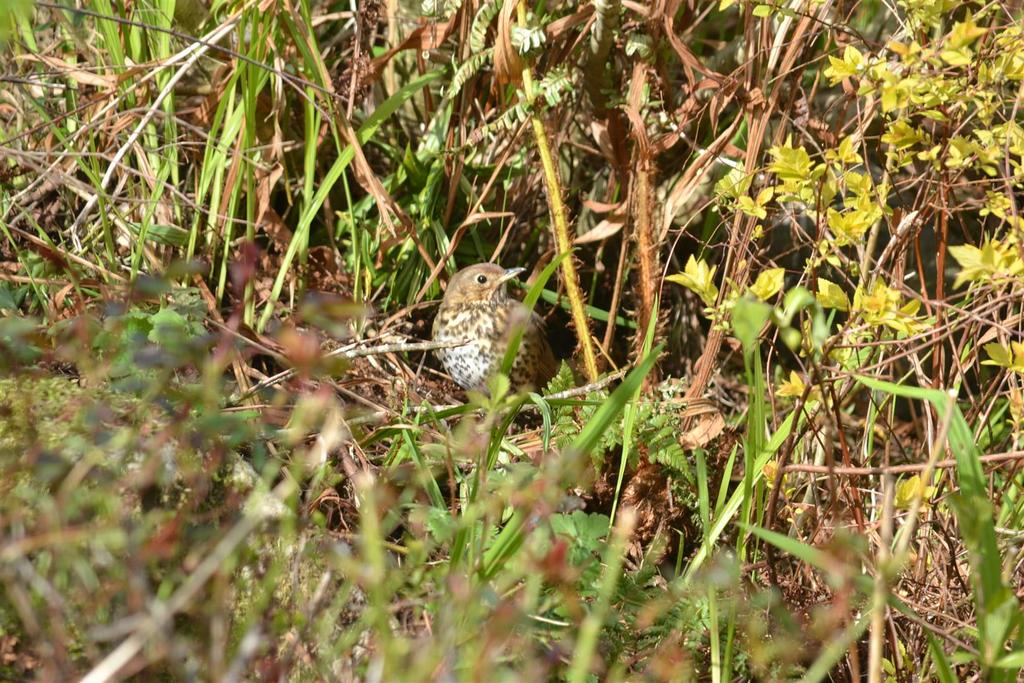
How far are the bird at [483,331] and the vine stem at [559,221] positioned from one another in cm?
42

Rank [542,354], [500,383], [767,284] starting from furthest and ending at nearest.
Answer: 1. [542,354]
2. [767,284]
3. [500,383]

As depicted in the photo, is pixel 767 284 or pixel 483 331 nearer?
pixel 767 284

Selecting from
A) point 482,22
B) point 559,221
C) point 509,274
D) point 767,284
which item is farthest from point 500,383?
point 509,274

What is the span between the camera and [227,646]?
210cm

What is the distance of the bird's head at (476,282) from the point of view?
4355 millimetres

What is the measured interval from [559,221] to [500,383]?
5.90ft

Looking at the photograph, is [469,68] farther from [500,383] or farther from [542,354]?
[500,383]

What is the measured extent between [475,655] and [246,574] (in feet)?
2.48

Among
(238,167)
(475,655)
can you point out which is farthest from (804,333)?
(238,167)

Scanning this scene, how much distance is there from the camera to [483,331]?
457cm

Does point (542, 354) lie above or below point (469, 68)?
below

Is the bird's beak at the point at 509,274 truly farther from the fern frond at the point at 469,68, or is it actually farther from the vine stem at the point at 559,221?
the fern frond at the point at 469,68

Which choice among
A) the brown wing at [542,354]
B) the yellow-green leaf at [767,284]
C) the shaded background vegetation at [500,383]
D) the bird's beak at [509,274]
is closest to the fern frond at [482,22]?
the shaded background vegetation at [500,383]

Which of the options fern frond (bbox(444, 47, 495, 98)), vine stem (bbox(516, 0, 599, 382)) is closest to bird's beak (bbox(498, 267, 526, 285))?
vine stem (bbox(516, 0, 599, 382))
